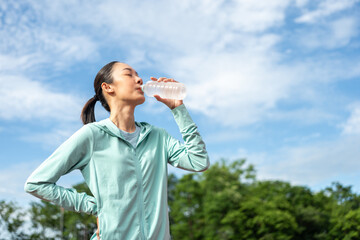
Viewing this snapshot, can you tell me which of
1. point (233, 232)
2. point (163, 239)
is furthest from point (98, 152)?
point (233, 232)

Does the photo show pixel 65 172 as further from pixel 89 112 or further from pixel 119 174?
pixel 89 112

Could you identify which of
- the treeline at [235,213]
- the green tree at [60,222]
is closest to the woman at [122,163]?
the treeline at [235,213]

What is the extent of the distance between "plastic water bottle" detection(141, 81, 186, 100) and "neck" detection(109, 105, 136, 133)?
21 centimetres

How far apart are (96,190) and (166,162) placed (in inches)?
22.8

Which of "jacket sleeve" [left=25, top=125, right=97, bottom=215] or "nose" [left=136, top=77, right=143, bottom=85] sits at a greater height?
"nose" [left=136, top=77, right=143, bottom=85]

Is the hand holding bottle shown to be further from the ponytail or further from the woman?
the ponytail

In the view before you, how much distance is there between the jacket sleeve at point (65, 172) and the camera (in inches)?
A: 114

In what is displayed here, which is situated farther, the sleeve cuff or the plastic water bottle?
the plastic water bottle

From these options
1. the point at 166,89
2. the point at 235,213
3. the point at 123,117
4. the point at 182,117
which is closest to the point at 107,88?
the point at 123,117

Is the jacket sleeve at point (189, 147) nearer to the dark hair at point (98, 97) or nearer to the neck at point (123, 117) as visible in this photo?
the neck at point (123, 117)

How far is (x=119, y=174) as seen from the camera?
2.95 m

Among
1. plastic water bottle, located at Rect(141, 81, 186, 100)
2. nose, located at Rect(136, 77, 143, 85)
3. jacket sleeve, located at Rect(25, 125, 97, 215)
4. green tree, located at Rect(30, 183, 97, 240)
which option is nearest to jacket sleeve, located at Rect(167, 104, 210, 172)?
plastic water bottle, located at Rect(141, 81, 186, 100)

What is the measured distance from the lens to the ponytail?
3512 millimetres

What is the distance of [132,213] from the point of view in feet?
9.49
